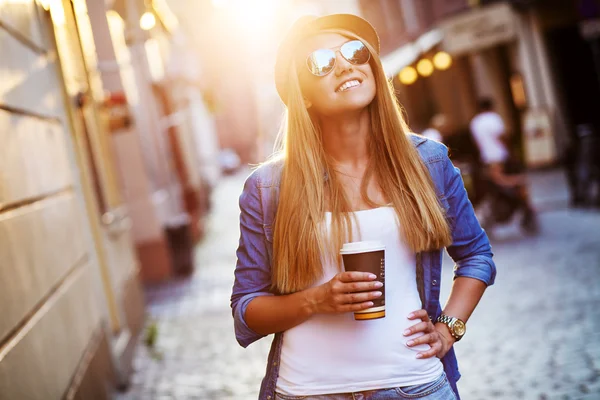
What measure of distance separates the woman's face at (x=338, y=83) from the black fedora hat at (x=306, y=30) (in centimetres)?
4

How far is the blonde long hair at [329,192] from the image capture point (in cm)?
221

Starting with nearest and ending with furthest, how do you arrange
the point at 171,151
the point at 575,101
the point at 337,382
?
1. the point at 337,382
2. the point at 575,101
3. the point at 171,151

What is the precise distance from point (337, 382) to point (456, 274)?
0.53m

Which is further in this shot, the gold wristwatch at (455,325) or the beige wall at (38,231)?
the beige wall at (38,231)

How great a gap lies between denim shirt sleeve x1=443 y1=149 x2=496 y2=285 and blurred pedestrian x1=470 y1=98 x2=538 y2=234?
8.58 m

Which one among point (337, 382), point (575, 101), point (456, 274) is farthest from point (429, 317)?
point (575, 101)

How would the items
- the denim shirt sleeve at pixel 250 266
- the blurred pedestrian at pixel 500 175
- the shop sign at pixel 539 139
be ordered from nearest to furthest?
the denim shirt sleeve at pixel 250 266, the blurred pedestrian at pixel 500 175, the shop sign at pixel 539 139

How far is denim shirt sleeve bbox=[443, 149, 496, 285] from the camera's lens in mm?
2357

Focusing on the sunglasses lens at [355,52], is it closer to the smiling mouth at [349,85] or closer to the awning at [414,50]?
the smiling mouth at [349,85]

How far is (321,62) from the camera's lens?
232 cm

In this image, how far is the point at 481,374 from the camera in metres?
5.48

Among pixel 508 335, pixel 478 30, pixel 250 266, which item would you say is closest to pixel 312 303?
pixel 250 266

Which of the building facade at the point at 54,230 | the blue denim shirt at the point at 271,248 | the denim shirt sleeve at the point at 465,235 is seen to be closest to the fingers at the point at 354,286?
the blue denim shirt at the point at 271,248

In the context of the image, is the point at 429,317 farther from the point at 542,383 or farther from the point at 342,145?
the point at 542,383
